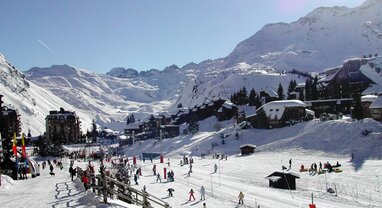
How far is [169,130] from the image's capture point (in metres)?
118

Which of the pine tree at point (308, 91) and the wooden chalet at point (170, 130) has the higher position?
the pine tree at point (308, 91)

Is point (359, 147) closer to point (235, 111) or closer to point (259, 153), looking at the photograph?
point (259, 153)

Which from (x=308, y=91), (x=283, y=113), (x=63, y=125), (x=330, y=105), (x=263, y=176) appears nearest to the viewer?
(x=263, y=176)

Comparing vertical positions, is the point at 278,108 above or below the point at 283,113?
above

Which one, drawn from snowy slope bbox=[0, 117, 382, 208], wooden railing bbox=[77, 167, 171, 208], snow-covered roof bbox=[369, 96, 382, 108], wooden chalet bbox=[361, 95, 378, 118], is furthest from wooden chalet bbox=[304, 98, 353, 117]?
wooden railing bbox=[77, 167, 171, 208]

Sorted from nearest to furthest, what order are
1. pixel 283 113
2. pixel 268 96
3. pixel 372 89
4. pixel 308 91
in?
pixel 283 113 → pixel 372 89 → pixel 308 91 → pixel 268 96

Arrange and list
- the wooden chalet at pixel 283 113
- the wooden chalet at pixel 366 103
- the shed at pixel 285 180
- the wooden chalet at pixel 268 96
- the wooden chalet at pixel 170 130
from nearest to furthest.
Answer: the shed at pixel 285 180 < the wooden chalet at pixel 366 103 < the wooden chalet at pixel 283 113 < the wooden chalet at pixel 268 96 < the wooden chalet at pixel 170 130

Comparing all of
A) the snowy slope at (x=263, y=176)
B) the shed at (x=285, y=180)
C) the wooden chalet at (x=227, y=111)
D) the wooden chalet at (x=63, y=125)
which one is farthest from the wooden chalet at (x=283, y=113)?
the wooden chalet at (x=63, y=125)

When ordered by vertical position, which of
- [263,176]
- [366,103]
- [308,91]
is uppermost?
[308,91]

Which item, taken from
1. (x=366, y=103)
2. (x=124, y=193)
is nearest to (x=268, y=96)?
(x=366, y=103)

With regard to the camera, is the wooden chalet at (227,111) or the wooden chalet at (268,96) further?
the wooden chalet at (227,111)

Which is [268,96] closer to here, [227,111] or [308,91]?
[308,91]

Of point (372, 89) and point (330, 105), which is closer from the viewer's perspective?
point (330, 105)

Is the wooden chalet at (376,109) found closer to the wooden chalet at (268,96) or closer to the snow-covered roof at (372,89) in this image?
the snow-covered roof at (372,89)
